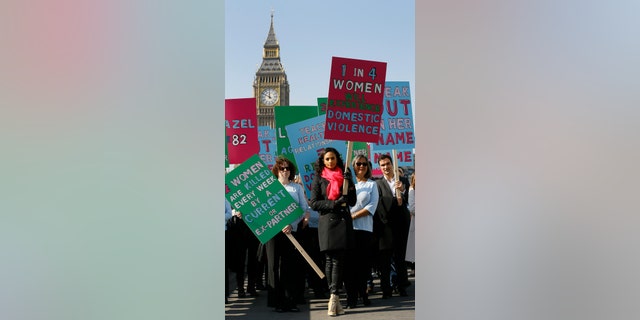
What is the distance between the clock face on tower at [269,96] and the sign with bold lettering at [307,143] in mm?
118104

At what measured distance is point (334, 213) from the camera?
7.14 meters

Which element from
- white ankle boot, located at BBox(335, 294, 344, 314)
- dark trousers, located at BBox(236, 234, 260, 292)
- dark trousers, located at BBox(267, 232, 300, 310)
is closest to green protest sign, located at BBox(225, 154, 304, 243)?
dark trousers, located at BBox(267, 232, 300, 310)

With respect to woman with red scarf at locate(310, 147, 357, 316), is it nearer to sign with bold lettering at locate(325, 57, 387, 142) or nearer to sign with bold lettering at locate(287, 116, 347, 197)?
Result: sign with bold lettering at locate(325, 57, 387, 142)

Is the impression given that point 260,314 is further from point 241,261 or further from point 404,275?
point 404,275

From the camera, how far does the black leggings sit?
7117 millimetres

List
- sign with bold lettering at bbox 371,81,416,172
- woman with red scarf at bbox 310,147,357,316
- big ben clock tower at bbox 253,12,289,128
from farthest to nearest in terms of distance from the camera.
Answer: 1. big ben clock tower at bbox 253,12,289,128
2. sign with bold lettering at bbox 371,81,416,172
3. woman with red scarf at bbox 310,147,357,316

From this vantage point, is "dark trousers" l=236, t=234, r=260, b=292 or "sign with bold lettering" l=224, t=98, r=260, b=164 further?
"dark trousers" l=236, t=234, r=260, b=292

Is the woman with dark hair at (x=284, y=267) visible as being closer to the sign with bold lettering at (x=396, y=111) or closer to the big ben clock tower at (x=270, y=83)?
the sign with bold lettering at (x=396, y=111)

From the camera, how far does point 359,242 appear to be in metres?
7.95

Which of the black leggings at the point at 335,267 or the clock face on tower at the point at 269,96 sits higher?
the clock face on tower at the point at 269,96

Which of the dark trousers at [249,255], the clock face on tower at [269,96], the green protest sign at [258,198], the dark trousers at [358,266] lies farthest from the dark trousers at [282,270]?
the clock face on tower at [269,96]

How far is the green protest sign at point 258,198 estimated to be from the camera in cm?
732

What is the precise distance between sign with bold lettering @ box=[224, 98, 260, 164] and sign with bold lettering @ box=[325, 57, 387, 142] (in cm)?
106

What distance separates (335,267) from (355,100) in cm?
165
